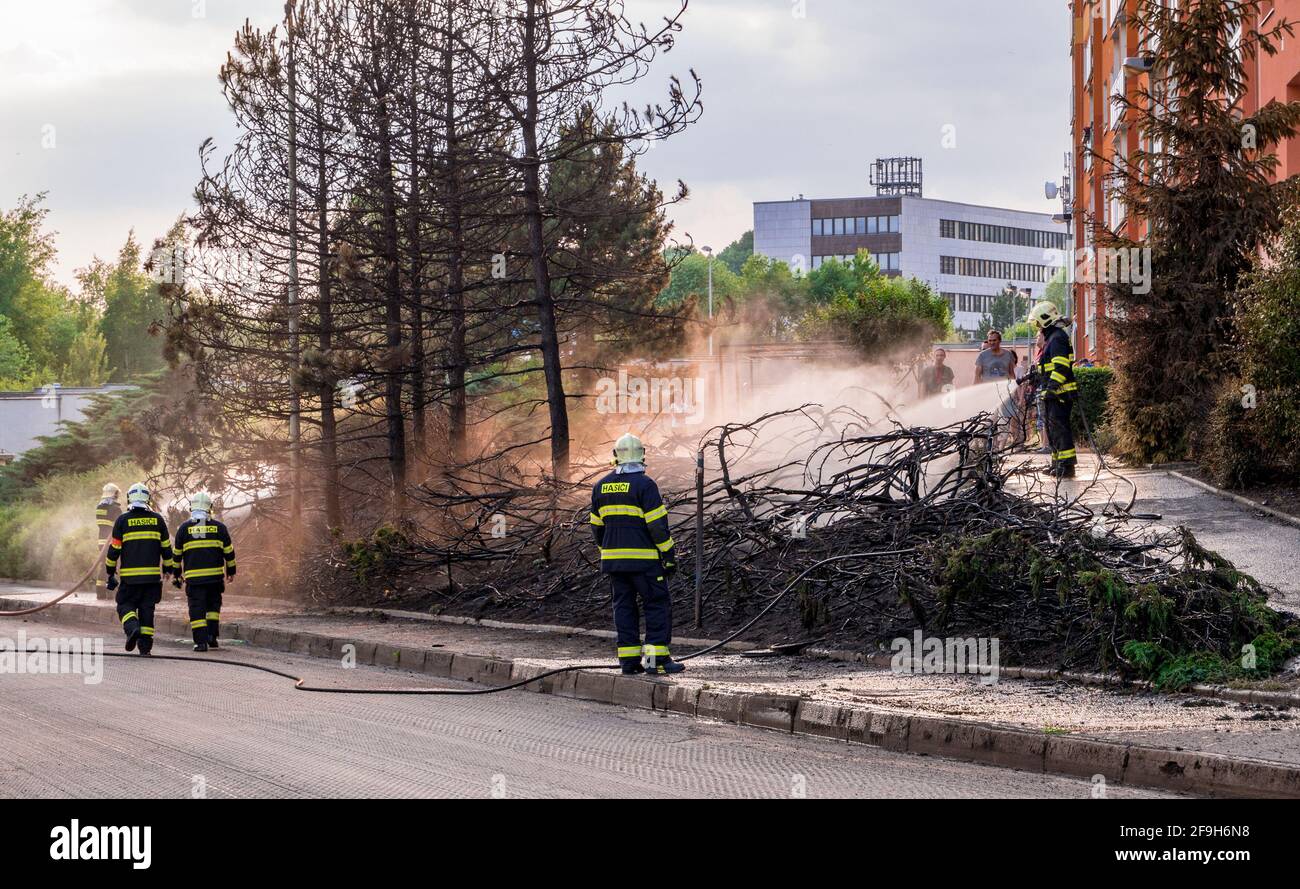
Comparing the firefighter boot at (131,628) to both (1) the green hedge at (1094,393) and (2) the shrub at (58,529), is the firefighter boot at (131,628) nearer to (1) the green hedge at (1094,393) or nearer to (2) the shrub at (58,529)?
(2) the shrub at (58,529)

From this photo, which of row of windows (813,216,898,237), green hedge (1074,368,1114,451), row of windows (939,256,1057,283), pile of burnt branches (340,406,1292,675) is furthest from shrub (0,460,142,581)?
row of windows (939,256,1057,283)

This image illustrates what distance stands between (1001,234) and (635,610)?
12244 cm

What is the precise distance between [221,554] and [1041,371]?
31.1 feet

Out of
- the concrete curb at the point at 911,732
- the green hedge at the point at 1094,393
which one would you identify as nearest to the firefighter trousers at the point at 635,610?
the concrete curb at the point at 911,732

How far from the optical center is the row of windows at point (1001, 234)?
399 feet

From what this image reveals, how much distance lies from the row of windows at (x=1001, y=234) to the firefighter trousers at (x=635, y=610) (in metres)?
114

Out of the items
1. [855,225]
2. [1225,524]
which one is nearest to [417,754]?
[1225,524]

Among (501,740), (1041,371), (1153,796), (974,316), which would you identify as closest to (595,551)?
(1041,371)

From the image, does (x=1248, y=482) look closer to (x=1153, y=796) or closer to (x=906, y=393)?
(x=1153, y=796)

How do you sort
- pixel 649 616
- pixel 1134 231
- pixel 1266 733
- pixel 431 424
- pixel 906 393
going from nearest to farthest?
pixel 1266 733, pixel 649 616, pixel 431 424, pixel 1134 231, pixel 906 393

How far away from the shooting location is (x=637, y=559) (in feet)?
34.7

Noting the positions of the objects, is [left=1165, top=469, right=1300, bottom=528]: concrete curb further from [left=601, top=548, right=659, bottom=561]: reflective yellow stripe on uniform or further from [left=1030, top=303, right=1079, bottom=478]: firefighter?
[left=601, top=548, right=659, bottom=561]: reflective yellow stripe on uniform

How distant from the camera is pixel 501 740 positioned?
8.40 metres

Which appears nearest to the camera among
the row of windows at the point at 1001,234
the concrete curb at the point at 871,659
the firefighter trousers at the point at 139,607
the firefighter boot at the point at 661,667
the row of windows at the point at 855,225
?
the concrete curb at the point at 871,659
